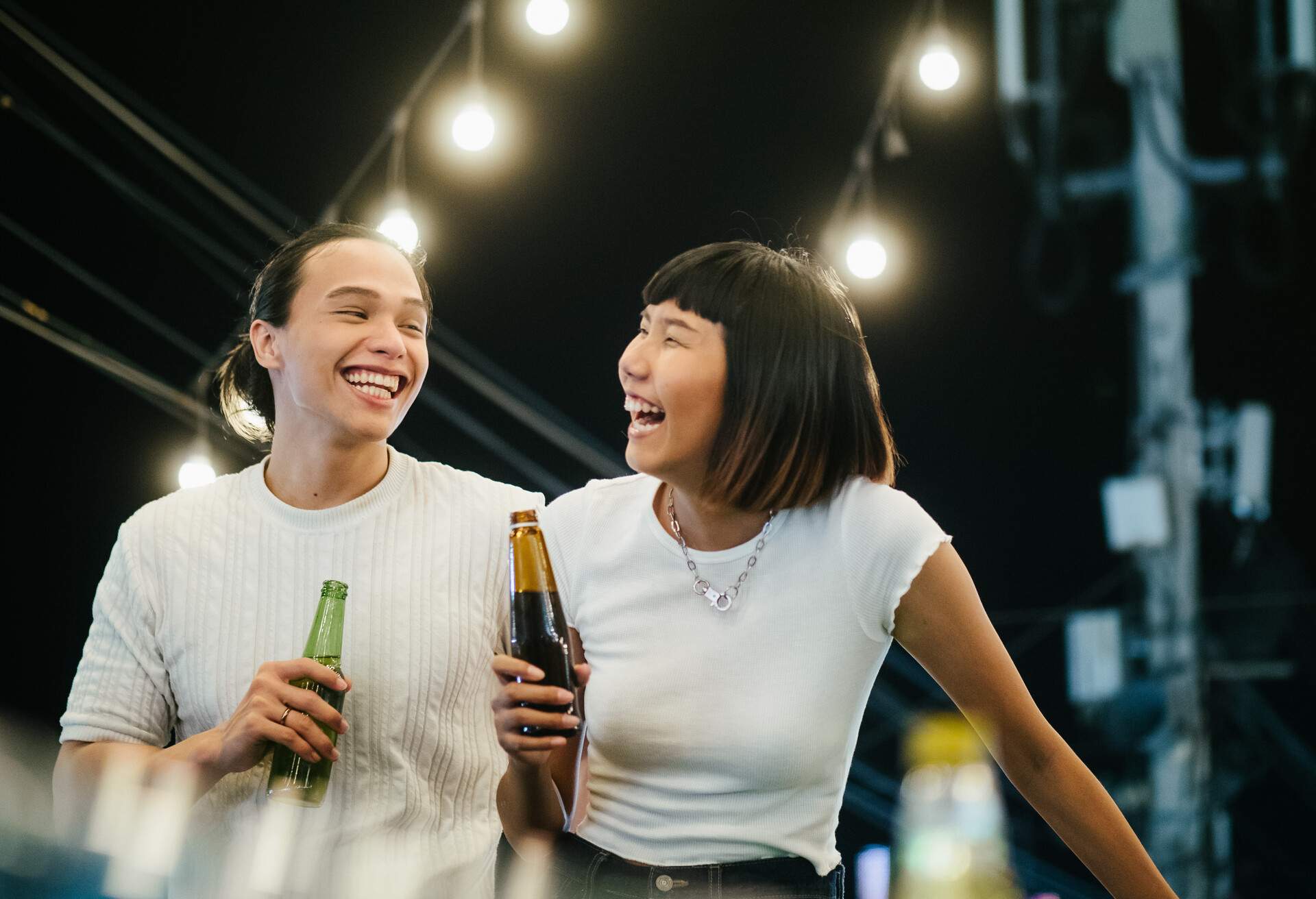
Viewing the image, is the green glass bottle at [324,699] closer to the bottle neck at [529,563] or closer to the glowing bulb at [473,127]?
the bottle neck at [529,563]

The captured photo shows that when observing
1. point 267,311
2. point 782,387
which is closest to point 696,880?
point 782,387

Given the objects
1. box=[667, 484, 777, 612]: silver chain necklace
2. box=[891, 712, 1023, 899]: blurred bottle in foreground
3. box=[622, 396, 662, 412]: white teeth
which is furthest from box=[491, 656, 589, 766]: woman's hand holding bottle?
box=[891, 712, 1023, 899]: blurred bottle in foreground

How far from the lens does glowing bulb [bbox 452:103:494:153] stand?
394cm

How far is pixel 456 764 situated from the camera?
1.73 m

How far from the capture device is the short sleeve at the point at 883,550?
4.58 feet

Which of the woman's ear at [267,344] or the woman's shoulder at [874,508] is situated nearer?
the woman's shoulder at [874,508]

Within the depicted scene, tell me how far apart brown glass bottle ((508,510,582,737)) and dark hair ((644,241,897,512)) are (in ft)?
0.81

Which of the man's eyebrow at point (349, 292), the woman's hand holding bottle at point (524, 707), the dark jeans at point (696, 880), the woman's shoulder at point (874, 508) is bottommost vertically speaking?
the dark jeans at point (696, 880)

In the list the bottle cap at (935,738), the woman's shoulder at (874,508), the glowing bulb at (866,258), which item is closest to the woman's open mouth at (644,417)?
the woman's shoulder at (874,508)

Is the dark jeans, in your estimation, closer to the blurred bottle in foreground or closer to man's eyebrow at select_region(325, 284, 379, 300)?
man's eyebrow at select_region(325, 284, 379, 300)

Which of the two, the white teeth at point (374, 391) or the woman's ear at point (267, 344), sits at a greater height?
the woman's ear at point (267, 344)

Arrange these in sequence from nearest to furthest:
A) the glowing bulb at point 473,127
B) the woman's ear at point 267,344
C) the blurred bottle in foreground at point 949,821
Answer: the woman's ear at point 267,344, the blurred bottle in foreground at point 949,821, the glowing bulb at point 473,127

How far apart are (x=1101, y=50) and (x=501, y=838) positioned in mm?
4978

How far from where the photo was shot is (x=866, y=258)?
429 centimetres
